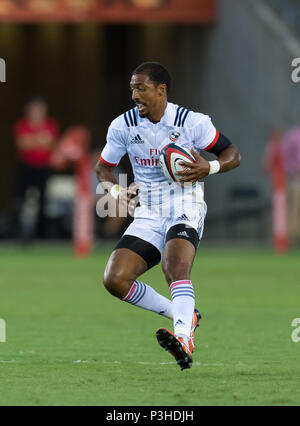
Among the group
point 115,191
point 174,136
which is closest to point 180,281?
point 115,191

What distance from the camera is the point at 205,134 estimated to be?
8.41m

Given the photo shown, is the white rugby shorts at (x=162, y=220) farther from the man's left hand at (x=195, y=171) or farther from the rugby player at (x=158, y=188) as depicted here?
the man's left hand at (x=195, y=171)

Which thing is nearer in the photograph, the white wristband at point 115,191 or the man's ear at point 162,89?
the man's ear at point 162,89

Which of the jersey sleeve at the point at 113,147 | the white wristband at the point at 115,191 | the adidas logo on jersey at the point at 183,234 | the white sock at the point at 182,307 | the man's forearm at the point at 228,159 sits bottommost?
the white sock at the point at 182,307

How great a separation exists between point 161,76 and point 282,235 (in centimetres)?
1262

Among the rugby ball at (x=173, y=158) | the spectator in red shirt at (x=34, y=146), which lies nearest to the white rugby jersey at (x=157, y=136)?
the rugby ball at (x=173, y=158)

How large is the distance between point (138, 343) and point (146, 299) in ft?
3.75

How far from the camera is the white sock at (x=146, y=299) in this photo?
851 centimetres

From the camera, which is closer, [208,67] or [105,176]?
[105,176]

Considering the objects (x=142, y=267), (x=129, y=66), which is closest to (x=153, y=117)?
(x=142, y=267)

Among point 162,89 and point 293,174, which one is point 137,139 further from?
point 293,174

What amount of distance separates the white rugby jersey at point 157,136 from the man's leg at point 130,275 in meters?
0.44

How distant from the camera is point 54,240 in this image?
2484 centimetres

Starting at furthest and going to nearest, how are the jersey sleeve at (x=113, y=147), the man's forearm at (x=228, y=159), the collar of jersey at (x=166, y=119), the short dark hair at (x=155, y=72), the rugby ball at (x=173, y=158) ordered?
1. the jersey sleeve at (x=113, y=147)
2. the collar of jersey at (x=166, y=119)
3. the man's forearm at (x=228, y=159)
4. the short dark hair at (x=155, y=72)
5. the rugby ball at (x=173, y=158)
